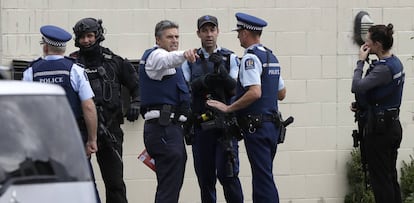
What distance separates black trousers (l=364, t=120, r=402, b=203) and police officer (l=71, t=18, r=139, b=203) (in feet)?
7.45

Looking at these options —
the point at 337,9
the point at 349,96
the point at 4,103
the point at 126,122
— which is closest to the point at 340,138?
the point at 349,96

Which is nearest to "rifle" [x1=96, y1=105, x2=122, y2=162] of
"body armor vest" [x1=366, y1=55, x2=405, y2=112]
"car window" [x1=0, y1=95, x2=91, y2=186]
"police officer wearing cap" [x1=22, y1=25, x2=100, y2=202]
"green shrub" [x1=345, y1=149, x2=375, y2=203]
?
"police officer wearing cap" [x1=22, y1=25, x2=100, y2=202]

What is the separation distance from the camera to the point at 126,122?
1045 cm

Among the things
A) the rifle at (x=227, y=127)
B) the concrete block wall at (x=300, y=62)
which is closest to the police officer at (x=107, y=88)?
the rifle at (x=227, y=127)

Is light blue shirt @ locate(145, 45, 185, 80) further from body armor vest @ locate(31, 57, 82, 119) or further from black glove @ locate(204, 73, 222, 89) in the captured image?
body armor vest @ locate(31, 57, 82, 119)

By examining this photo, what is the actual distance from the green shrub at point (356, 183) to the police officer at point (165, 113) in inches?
110

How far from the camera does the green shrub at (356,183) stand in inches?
419

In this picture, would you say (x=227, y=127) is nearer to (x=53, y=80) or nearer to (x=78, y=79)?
(x=78, y=79)

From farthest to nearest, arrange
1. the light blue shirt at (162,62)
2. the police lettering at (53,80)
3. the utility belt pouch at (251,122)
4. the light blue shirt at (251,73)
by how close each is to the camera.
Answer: the utility belt pouch at (251,122) → the police lettering at (53,80) → the light blue shirt at (251,73) → the light blue shirt at (162,62)

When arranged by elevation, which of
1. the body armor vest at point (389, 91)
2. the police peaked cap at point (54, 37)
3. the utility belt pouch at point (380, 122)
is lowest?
the utility belt pouch at point (380, 122)

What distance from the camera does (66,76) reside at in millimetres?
8445

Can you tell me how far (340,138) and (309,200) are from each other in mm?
768

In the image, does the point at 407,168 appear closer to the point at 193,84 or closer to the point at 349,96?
the point at 349,96

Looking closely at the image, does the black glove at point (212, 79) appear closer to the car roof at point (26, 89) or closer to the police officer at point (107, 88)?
the police officer at point (107, 88)
